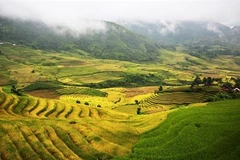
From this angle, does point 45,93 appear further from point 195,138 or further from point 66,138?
point 195,138

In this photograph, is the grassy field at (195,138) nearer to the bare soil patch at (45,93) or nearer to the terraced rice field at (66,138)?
the terraced rice field at (66,138)

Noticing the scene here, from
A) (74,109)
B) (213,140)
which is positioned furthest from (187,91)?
(213,140)

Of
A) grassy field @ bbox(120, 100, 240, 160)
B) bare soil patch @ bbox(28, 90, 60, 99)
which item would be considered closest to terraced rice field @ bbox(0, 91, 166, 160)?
grassy field @ bbox(120, 100, 240, 160)

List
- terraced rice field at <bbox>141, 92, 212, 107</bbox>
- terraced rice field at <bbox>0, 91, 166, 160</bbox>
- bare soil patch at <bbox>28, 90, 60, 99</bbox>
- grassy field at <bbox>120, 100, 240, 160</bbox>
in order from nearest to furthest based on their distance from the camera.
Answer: terraced rice field at <bbox>0, 91, 166, 160</bbox>
grassy field at <bbox>120, 100, 240, 160</bbox>
terraced rice field at <bbox>141, 92, 212, 107</bbox>
bare soil patch at <bbox>28, 90, 60, 99</bbox>

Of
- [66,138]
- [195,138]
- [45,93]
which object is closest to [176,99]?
Answer: [45,93]

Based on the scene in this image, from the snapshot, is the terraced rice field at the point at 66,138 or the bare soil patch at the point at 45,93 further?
the bare soil patch at the point at 45,93

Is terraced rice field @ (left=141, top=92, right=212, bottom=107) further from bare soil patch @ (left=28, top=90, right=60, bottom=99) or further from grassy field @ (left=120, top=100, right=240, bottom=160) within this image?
grassy field @ (left=120, top=100, right=240, bottom=160)

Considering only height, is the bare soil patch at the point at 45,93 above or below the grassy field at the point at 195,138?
below

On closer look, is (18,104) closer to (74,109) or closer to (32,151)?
(74,109)

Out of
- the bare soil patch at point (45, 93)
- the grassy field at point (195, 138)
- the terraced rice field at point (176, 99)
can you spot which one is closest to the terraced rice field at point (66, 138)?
the grassy field at point (195, 138)
